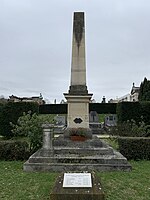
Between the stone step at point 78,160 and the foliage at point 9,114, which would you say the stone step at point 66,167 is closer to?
the stone step at point 78,160

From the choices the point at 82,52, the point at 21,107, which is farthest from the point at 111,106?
the point at 82,52

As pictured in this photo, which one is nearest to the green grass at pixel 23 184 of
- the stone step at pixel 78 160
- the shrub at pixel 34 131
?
the stone step at pixel 78 160

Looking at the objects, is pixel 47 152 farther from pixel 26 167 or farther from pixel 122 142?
pixel 122 142

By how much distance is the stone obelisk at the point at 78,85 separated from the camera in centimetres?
1057

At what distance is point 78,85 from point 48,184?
540 centimetres

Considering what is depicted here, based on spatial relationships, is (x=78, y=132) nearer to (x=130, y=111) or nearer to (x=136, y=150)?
(x=136, y=150)

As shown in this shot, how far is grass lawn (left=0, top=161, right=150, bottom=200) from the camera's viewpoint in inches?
211

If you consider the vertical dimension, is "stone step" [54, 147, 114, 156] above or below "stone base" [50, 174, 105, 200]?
above

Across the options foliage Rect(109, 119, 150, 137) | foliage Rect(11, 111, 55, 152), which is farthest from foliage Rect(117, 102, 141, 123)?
foliage Rect(11, 111, 55, 152)

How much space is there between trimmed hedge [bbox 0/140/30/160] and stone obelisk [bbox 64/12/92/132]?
6.88 ft

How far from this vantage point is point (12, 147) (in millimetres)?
9922

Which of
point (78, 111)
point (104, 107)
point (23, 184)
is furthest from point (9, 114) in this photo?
point (104, 107)

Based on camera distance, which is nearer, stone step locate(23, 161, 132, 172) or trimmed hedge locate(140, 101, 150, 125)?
stone step locate(23, 161, 132, 172)

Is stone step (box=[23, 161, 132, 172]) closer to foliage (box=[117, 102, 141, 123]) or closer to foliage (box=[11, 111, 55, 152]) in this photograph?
foliage (box=[11, 111, 55, 152])
